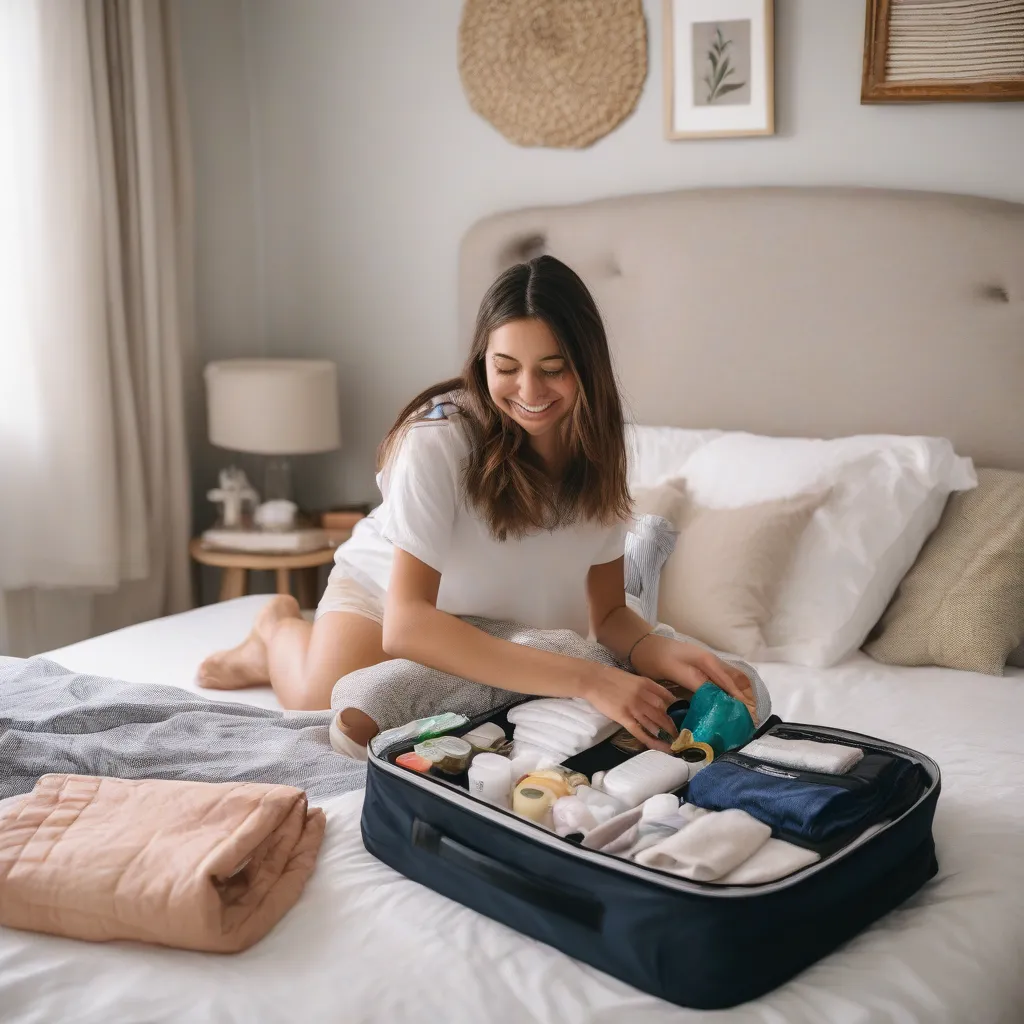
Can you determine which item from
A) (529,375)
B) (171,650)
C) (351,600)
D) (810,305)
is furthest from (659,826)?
(810,305)

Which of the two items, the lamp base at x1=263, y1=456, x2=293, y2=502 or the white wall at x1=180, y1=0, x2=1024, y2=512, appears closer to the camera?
the white wall at x1=180, y1=0, x2=1024, y2=512

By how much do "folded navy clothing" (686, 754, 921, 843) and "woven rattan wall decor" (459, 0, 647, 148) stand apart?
189 centimetres

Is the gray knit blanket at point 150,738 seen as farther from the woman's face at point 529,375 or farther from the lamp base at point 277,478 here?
the lamp base at point 277,478

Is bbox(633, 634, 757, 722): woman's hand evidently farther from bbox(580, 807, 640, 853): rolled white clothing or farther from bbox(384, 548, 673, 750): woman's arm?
bbox(580, 807, 640, 853): rolled white clothing

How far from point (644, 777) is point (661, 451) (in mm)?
1338

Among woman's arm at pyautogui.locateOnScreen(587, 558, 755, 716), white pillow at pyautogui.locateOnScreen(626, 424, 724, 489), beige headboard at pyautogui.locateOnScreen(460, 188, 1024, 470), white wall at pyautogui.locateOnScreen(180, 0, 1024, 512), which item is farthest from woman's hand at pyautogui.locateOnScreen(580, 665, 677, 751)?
white wall at pyautogui.locateOnScreen(180, 0, 1024, 512)

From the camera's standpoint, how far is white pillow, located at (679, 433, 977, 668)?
7.09 ft

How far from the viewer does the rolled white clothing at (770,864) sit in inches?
43.4

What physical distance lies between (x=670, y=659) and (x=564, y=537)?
0.26m

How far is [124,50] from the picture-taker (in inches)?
114

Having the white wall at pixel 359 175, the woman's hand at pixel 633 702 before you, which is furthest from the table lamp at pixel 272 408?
the woman's hand at pixel 633 702

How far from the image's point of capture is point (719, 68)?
102 inches

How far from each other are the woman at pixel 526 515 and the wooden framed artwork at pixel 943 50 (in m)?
1.15

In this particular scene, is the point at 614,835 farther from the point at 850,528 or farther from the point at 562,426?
the point at 850,528
